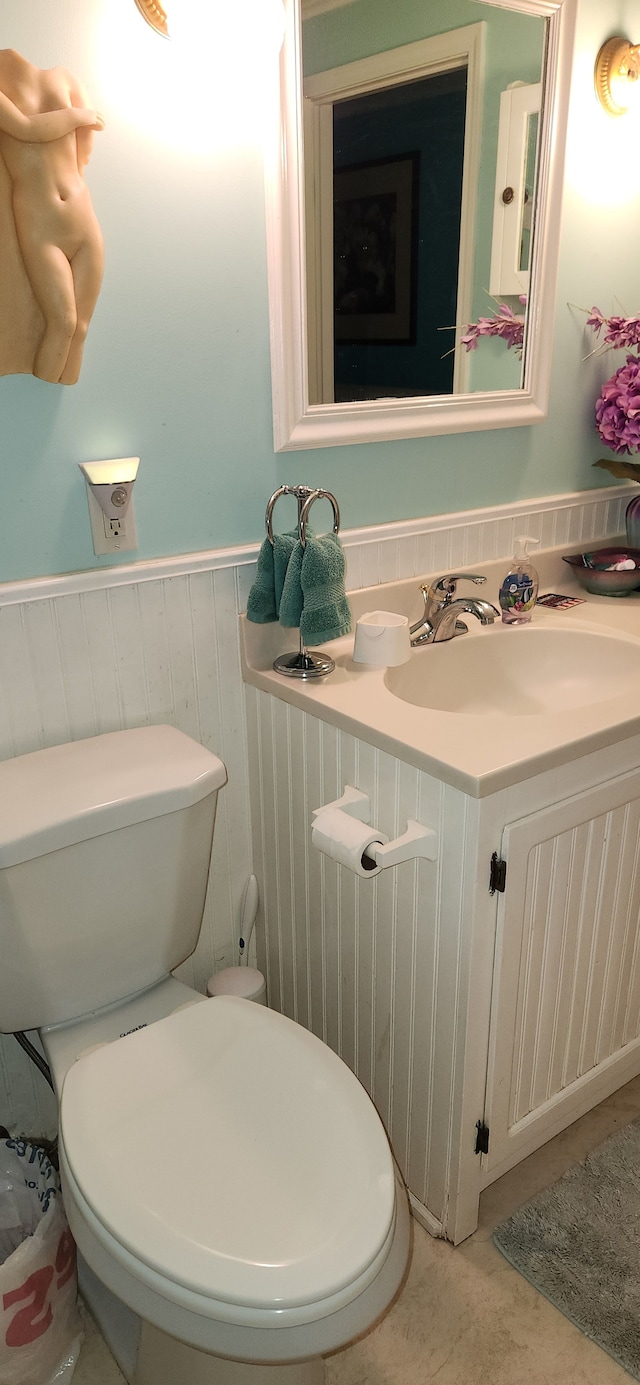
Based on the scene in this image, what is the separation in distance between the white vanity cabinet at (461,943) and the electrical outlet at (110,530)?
1.08 feet

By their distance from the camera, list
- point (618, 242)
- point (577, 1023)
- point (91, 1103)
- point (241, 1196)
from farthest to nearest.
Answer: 1. point (618, 242)
2. point (577, 1023)
3. point (91, 1103)
4. point (241, 1196)

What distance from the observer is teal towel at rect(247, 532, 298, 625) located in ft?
4.42

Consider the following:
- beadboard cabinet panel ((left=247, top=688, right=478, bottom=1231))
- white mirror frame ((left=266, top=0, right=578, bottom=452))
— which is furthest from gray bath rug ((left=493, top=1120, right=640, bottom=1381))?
white mirror frame ((left=266, top=0, right=578, bottom=452))

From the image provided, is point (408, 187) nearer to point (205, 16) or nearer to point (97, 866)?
point (205, 16)

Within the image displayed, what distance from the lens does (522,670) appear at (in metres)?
1.62

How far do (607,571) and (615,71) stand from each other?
0.87 m

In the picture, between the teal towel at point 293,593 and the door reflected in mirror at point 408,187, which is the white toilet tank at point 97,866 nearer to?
the teal towel at point 293,593

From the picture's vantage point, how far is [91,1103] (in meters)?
1.09

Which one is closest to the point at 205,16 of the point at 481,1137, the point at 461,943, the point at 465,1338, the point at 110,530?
the point at 110,530

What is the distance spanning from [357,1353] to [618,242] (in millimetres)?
1924

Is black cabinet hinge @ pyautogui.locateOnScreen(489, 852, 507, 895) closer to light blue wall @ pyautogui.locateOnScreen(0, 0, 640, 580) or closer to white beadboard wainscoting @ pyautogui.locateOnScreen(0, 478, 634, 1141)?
white beadboard wainscoting @ pyautogui.locateOnScreen(0, 478, 634, 1141)

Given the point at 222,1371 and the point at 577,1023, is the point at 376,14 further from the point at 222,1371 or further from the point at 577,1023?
the point at 222,1371

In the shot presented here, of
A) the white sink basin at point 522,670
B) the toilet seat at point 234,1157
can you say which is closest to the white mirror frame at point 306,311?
the white sink basin at point 522,670

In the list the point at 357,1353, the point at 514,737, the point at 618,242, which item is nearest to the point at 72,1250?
the point at 357,1353
